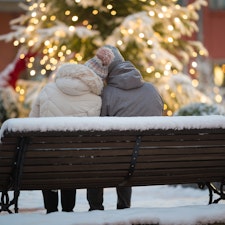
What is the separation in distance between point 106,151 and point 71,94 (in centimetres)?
83

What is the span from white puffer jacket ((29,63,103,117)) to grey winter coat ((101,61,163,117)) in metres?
0.21

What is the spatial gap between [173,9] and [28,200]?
19.4 ft

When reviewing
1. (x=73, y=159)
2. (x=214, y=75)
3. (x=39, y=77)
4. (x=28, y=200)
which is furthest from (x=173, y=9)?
(x=214, y=75)

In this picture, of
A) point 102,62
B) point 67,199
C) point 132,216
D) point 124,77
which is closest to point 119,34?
point 102,62

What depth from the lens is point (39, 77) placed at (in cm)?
2480

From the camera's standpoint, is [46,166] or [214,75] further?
[214,75]

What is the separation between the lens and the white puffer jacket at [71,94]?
20.6 feet

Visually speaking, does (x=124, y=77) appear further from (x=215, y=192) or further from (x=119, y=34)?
(x=119, y=34)

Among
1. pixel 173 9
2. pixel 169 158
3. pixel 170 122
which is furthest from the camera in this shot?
pixel 173 9

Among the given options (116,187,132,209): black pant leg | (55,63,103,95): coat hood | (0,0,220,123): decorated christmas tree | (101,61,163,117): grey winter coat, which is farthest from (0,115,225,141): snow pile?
(0,0,220,123): decorated christmas tree

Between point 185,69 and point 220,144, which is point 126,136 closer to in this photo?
point 220,144

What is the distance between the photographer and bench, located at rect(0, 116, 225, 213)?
530 cm

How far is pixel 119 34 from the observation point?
13.5 m

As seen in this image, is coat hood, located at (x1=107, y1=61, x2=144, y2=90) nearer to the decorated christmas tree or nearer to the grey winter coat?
the grey winter coat
